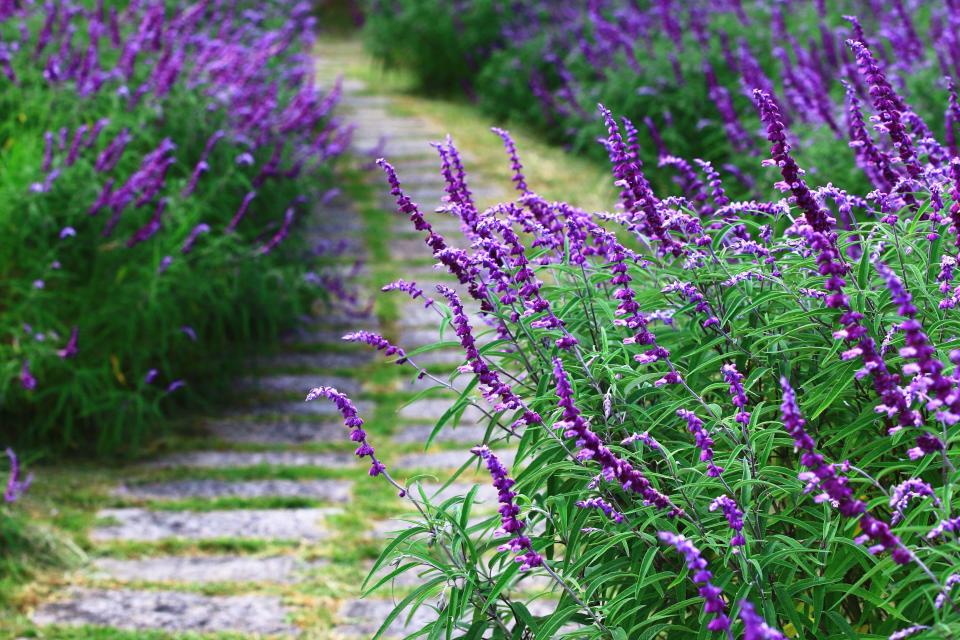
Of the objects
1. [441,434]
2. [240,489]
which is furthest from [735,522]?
[441,434]

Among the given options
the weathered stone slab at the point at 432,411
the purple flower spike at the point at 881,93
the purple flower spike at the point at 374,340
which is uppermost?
the purple flower spike at the point at 881,93

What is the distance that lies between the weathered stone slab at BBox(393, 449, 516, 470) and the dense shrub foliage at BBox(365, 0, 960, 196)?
1326 mm

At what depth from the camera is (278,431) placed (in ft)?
15.8

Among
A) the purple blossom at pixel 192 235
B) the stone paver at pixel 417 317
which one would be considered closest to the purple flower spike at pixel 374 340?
the purple blossom at pixel 192 235

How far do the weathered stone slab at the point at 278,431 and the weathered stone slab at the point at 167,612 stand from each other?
1.22 metres

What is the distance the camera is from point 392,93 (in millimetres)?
11023

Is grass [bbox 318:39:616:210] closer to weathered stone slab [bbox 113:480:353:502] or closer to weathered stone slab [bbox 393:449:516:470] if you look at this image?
weathered stone slab [bbox 393:449:516:470]

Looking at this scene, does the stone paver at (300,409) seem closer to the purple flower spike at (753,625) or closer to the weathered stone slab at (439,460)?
the weathered stone slab at (439,460)

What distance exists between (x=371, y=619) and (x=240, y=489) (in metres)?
1.08

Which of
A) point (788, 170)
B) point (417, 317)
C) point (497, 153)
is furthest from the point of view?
point (497, 153)

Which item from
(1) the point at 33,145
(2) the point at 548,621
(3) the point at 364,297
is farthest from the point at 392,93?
(2) the point at 548,621

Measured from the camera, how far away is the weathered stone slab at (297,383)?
5.19 meters

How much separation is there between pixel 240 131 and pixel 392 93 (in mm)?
5706

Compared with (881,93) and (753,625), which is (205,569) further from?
(753,625)
